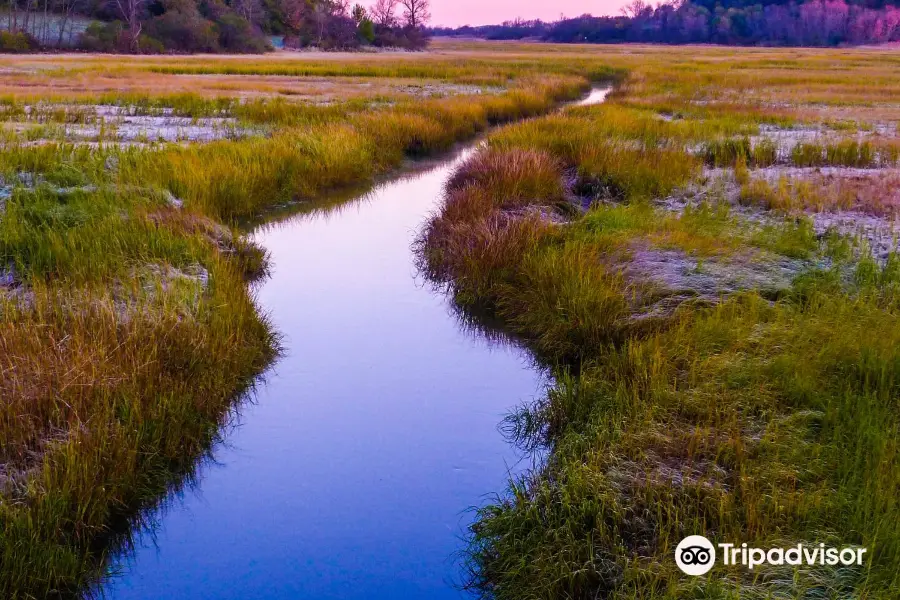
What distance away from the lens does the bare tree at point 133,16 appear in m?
53.9

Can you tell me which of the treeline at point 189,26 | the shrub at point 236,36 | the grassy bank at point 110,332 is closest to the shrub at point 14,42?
the treeline at point 189,26

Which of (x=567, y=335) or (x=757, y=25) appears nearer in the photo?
(x=567, y=335)

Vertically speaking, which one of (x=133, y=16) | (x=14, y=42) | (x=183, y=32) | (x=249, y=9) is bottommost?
(x=14, y=42)

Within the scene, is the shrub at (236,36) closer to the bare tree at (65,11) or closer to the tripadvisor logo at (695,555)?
the bare tree at (65,11)

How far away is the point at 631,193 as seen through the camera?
31.0 feet

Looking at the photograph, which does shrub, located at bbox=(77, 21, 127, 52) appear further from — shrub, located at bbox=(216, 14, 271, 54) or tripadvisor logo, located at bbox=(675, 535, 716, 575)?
tripadvisor logo, located at bbox=(675, 535, 716, 575)

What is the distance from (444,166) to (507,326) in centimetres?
821

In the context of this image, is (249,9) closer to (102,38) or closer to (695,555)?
(102,38)

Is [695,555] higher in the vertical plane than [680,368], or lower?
lower

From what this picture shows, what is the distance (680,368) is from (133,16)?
62.1 metres

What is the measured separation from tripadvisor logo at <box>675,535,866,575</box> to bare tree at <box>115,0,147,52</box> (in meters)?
59.9

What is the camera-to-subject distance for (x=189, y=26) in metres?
58.7

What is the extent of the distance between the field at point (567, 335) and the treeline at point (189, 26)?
49567 millimetres

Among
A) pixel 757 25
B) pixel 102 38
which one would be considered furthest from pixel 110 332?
pixel 757 25
